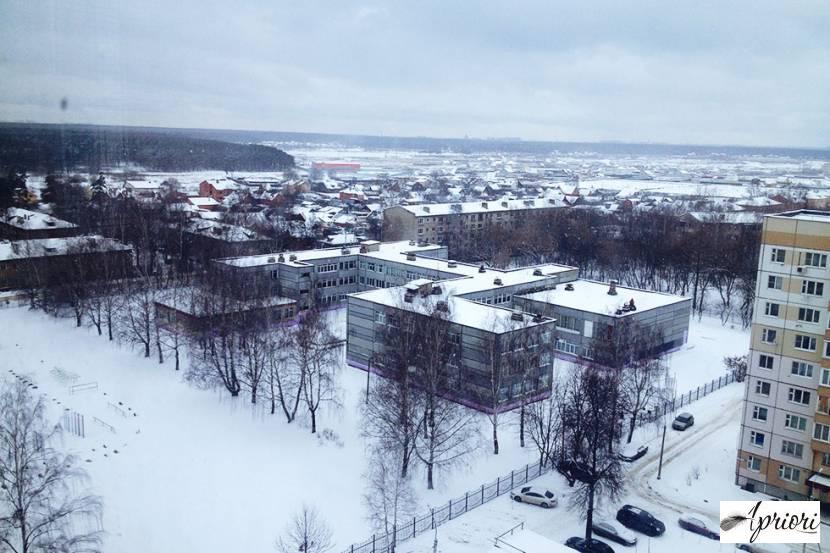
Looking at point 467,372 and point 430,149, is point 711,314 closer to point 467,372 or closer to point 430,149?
point 467,372

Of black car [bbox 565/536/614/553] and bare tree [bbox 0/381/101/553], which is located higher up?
bare tree [bbox 0/381/101/553]

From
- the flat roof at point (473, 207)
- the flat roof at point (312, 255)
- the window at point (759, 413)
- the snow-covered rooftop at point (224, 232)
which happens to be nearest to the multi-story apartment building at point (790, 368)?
the window at point (759, 413)

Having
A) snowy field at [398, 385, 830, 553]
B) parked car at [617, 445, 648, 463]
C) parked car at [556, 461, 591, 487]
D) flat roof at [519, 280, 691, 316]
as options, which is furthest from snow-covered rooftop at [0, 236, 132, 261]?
flat roof at [519, 280, 691, 316]

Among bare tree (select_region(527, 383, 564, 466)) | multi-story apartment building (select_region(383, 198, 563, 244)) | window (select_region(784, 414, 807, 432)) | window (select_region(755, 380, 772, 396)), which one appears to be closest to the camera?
window (select_region(784, 414, 807, 432))

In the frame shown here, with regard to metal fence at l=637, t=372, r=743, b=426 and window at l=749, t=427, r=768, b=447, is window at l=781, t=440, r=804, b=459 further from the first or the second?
metal fence at l=637, t=372, r=743, b=426

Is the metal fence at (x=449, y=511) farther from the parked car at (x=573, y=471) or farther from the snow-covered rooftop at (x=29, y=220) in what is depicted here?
the snow-covered rooftop at (x=29, y=220)

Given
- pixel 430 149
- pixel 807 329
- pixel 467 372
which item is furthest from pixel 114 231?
pixel 430 149

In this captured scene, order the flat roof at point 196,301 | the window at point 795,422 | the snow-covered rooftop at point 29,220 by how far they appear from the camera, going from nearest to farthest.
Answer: the snow-covered rooftop at point 29,220, the window at point 795,422, the flat roof at point 196,301
